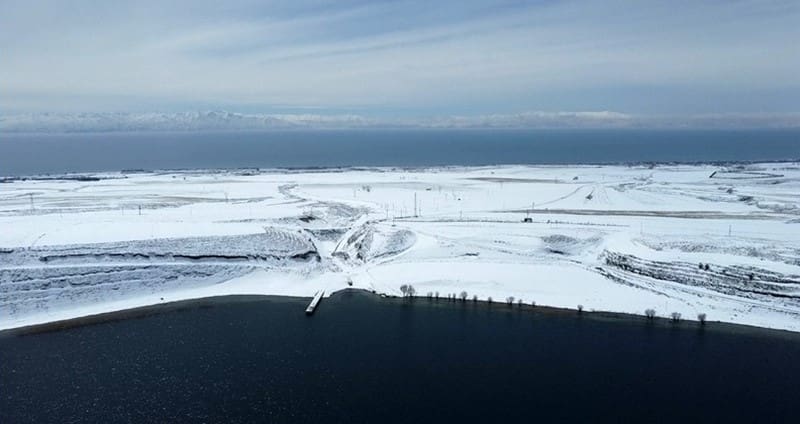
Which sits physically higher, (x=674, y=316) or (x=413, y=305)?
(x=413, y=305)

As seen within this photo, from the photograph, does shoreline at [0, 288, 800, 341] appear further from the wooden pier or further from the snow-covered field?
the snow-covered field

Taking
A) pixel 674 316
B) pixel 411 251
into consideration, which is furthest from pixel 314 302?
pixel 674 316

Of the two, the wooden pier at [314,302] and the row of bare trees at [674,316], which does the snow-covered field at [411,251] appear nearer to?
the row of bare trees at [674,316]

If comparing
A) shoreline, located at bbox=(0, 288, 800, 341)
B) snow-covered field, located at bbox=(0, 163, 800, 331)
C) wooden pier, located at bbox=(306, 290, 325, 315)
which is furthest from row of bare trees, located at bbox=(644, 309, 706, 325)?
wooden pier, located at bbox=(306, 290, 325, 315)

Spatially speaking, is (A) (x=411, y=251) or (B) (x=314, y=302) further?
(A) (x=411, y=251)

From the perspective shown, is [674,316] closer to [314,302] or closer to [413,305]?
[413,305]

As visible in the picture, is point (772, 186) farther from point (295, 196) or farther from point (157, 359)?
point (157, 359)

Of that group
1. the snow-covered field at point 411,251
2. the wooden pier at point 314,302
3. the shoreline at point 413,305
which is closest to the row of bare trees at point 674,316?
the shoreline at point 413,305
